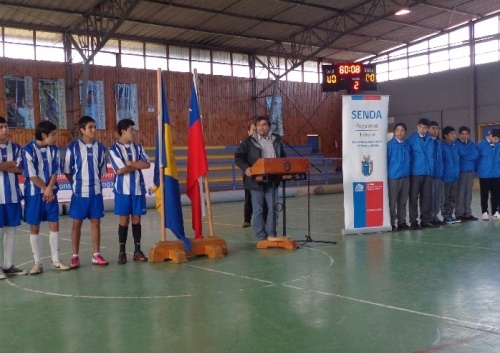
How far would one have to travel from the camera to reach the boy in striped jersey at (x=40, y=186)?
5809 millimetres

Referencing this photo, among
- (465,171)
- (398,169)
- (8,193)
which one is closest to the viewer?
(8,193)

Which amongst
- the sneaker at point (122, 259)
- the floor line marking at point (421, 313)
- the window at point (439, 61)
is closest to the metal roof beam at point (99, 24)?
the sneaker at point (122, 259)

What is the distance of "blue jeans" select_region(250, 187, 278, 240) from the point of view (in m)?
7.34

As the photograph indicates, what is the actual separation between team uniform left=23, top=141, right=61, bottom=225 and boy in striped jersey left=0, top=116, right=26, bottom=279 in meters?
0.09

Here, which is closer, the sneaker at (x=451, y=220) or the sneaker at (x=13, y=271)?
the sneaker at (x=13, y=271)

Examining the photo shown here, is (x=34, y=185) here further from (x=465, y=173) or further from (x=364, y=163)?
(x=465, y=173)

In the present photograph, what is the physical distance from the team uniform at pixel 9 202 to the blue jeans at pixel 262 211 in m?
3.07

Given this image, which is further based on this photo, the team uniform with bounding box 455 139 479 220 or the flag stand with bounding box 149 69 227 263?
the team uniform with bounding box 455 139 479 220

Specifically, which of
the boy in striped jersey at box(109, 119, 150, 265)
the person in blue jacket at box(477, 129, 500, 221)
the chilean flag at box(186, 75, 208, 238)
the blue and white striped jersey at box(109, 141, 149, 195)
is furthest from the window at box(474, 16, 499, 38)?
the blue and white striped jersey at box(109, 141, 149, 195)

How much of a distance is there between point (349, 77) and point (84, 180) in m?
12.1

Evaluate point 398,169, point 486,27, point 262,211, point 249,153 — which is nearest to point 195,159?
point 249,153

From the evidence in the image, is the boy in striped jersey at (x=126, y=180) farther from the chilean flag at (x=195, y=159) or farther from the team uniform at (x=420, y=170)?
the team uniform at (x=420, y=170)

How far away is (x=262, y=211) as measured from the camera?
24.7 ft

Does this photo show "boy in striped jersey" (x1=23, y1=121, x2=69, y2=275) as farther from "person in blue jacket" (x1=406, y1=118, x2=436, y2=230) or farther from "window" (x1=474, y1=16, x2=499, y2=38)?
"window" (x1=474, y1=16, x2=499, y2=38)
